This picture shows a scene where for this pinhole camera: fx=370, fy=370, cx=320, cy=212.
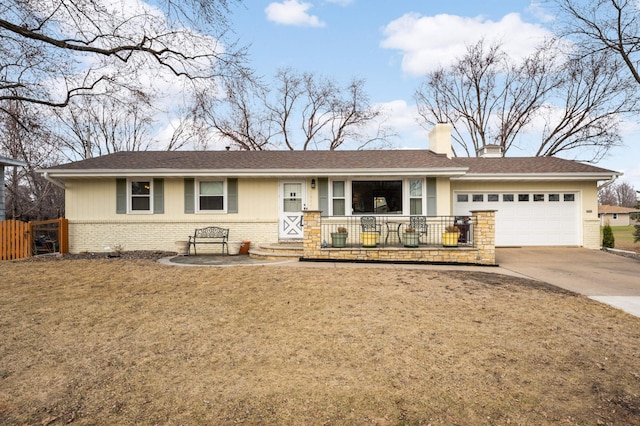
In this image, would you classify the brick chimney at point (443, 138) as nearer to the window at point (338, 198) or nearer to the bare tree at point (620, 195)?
the window at point (338, 198)

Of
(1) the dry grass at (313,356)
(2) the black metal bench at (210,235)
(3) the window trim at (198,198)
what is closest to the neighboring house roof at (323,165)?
(3) the window trim at (198,198)

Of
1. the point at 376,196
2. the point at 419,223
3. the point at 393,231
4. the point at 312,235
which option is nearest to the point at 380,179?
the point at 376,196

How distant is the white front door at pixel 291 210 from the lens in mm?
12711

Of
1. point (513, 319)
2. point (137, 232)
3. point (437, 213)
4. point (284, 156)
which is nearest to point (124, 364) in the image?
point (513, 319)

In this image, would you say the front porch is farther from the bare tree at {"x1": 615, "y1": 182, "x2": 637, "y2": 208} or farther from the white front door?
the bare tree at {"x1": 615, "y1": 182, "x2": 637, "y2": 208}

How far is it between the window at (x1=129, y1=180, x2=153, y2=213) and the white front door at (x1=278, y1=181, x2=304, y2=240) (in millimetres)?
4501

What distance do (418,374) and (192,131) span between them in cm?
2654

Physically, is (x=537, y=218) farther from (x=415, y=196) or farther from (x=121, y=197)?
(x=121, y=197)

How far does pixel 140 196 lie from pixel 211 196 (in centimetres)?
240

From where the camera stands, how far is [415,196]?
491 inches

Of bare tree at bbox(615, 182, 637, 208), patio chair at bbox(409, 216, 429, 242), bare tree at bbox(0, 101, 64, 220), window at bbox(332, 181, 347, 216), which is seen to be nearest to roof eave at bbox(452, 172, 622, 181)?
patio chair at bbox(409, 216, 429, 242)

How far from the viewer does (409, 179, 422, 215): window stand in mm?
12422

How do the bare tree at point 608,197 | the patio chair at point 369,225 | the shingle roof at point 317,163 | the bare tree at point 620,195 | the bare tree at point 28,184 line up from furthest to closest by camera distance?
the bare tree at point 620,195
the bare tree at point 608,197
the bare tree at point 28,184
the shingle roof at point 317,163
the patio chair at point 369,225

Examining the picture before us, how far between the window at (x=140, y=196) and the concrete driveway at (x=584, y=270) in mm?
11263
